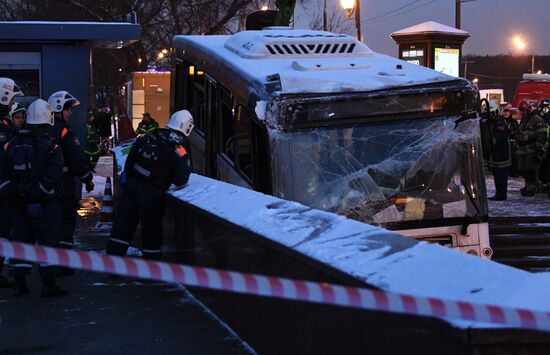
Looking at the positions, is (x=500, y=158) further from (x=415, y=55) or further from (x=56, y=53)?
(x=56, y=53)

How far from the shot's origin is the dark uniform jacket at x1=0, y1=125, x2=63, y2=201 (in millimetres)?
7125

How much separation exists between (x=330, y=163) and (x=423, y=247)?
3427 mm

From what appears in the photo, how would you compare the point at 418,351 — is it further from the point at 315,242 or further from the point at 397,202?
the point at 397,202

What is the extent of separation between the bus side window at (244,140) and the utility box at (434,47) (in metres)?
12.2

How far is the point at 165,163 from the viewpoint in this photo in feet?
26.2

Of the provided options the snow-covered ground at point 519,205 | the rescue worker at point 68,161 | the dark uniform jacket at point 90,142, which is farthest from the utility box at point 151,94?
the rescue worker at point 68,161

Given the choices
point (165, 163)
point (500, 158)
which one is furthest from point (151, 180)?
point (500, 158)

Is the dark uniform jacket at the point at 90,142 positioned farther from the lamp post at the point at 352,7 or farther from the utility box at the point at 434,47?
the lamp post at the point at 352,7

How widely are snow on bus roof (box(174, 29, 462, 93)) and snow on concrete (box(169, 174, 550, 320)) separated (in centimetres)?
198

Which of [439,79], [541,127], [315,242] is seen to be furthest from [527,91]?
[315,242]

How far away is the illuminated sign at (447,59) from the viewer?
65.9 feet

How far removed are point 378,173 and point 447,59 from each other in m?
13.4

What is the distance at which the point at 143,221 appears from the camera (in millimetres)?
8086

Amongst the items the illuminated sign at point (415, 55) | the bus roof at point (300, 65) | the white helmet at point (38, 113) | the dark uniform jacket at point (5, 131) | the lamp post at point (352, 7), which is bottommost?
the dark uniform jacket at point (5, 131)
